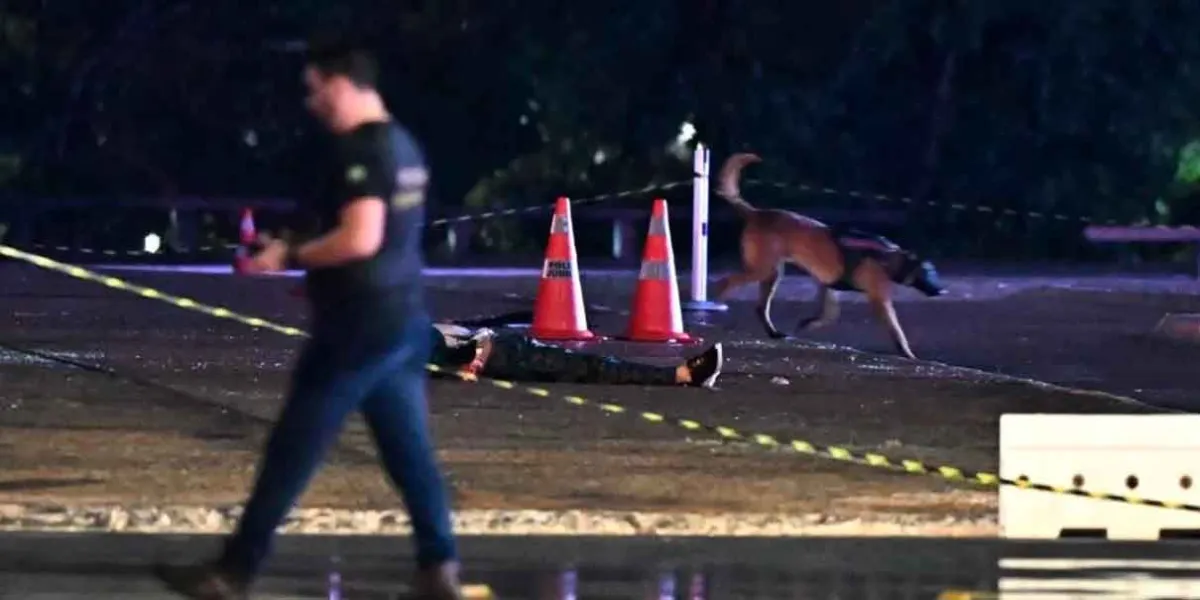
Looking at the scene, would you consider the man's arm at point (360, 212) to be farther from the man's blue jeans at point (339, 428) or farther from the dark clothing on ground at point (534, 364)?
the dark clothing on ground at point (534, 364)

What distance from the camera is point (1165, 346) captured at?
16828mm

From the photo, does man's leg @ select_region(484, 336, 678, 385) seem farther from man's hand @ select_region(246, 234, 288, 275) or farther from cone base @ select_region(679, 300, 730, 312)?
cone base @ select_region(679, 300, 730, 312)

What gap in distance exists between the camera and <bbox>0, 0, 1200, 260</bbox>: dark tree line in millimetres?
32812

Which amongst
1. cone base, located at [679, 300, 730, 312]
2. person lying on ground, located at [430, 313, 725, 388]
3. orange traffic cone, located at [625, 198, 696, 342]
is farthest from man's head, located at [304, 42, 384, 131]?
cone base, located at [679, 300, 730, 312]

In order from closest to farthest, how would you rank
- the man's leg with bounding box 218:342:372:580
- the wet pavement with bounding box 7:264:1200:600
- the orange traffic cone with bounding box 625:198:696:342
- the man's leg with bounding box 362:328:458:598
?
1. the man's leg with bounding box 218:342:372:580
2. the man's leg with bounding box 362:328:458:598
3. the wet pavement with bounding box 7:264:1200:600
4. the orange traffic cone with bounding box 625:198:696:342

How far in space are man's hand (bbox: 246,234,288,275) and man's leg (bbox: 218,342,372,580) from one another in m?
0.24

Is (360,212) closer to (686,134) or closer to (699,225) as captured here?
(699,225)

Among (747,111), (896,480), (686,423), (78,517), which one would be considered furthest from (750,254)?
(747,111)

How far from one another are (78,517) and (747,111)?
24.5m

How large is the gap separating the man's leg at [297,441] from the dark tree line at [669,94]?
2575 centimetres

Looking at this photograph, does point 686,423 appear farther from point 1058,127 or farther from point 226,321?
point 1058,127

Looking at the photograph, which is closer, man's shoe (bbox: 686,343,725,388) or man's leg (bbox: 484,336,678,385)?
man's shoe (bbox: 686,343,725,388)

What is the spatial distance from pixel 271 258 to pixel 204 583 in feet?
2.96

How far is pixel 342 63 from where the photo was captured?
6.76 meters
